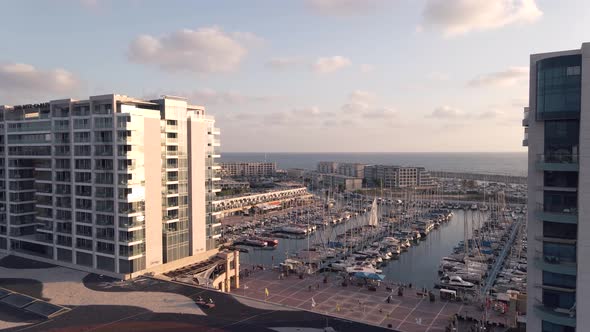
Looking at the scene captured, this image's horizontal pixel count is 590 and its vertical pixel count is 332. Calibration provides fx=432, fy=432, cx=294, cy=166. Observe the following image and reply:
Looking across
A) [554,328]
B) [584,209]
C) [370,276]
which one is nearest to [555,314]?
[554,328]

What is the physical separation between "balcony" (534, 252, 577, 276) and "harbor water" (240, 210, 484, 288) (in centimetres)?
3127

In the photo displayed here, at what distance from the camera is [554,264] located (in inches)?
734

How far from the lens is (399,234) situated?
7206cm

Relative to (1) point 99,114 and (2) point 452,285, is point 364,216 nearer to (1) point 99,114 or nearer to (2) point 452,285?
(2) point 452,285

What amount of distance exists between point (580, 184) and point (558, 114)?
308 cm

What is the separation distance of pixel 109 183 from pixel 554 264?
31.6 m

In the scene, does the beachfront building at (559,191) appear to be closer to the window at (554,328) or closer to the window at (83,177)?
the window at (554,328)

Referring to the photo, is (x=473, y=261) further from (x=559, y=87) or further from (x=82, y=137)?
(x=82, y=137)

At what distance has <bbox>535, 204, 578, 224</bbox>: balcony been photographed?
1834 cm

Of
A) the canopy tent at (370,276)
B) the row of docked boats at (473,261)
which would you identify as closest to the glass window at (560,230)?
the canopy tent at (370,276)

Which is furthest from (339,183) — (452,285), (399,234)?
(452,285)

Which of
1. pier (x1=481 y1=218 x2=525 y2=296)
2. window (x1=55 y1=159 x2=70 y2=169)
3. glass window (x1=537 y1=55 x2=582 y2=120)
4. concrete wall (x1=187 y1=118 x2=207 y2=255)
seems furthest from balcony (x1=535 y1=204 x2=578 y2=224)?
window (x1=55 y1=159 x2=70 y2=169)

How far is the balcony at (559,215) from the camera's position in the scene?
60.2 feet

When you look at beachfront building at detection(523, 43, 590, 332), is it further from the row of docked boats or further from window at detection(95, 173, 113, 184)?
window at detection(95, 173, 113, 184)
